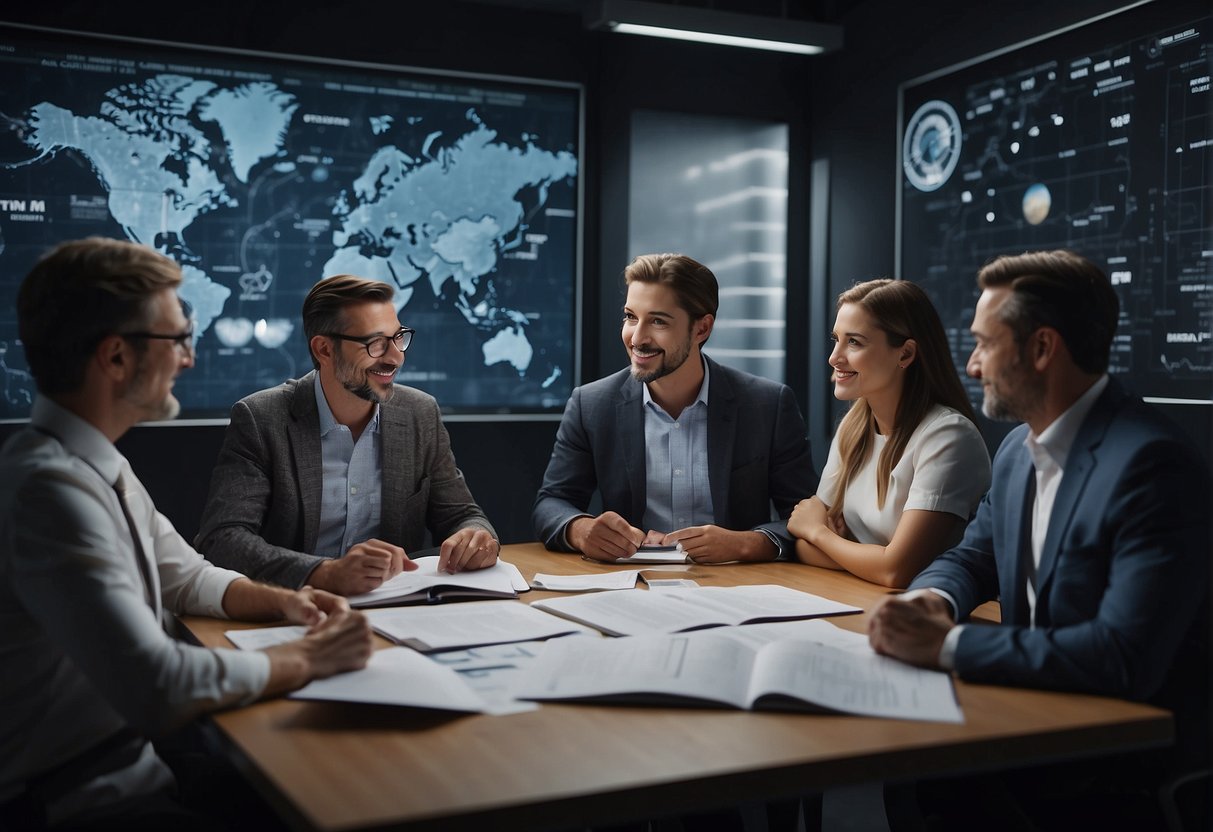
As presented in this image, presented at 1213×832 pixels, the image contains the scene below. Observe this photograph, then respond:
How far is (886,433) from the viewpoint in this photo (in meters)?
2.78

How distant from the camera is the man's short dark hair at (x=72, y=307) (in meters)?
1.60

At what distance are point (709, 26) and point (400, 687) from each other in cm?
303

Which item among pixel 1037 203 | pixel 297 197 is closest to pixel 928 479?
pixel 1037 203

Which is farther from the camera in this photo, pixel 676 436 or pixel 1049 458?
pixel 676 436

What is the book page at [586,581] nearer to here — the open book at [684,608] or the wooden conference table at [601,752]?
the open book at [684,608]

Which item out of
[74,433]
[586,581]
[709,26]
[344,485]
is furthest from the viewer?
[709,26]

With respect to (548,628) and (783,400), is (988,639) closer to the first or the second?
(548,628)

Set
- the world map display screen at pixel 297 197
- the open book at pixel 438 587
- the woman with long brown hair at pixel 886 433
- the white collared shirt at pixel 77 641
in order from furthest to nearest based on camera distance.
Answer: the world map display screen at pixel 297 197 < the woman with long brown hair at pixel 886 433 < the open book at pixel 438 587 < the white collared shirt at pixel 77 641

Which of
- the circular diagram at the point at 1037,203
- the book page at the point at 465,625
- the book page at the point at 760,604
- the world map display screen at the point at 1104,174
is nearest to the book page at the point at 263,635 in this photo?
the book page at the point at 465,625

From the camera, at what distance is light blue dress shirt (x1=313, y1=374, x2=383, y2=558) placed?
2.79m

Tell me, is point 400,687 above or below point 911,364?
below

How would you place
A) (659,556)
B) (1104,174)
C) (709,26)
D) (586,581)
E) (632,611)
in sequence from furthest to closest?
Answer: (709,26) → (1104,174) → (659,556) → (586,581) → (632,611)

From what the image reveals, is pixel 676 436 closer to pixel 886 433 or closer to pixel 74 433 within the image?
pixel 886 433

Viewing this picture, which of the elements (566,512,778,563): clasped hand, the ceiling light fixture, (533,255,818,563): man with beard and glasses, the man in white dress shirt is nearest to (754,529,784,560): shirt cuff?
(566,512,778,563): clasped hand
